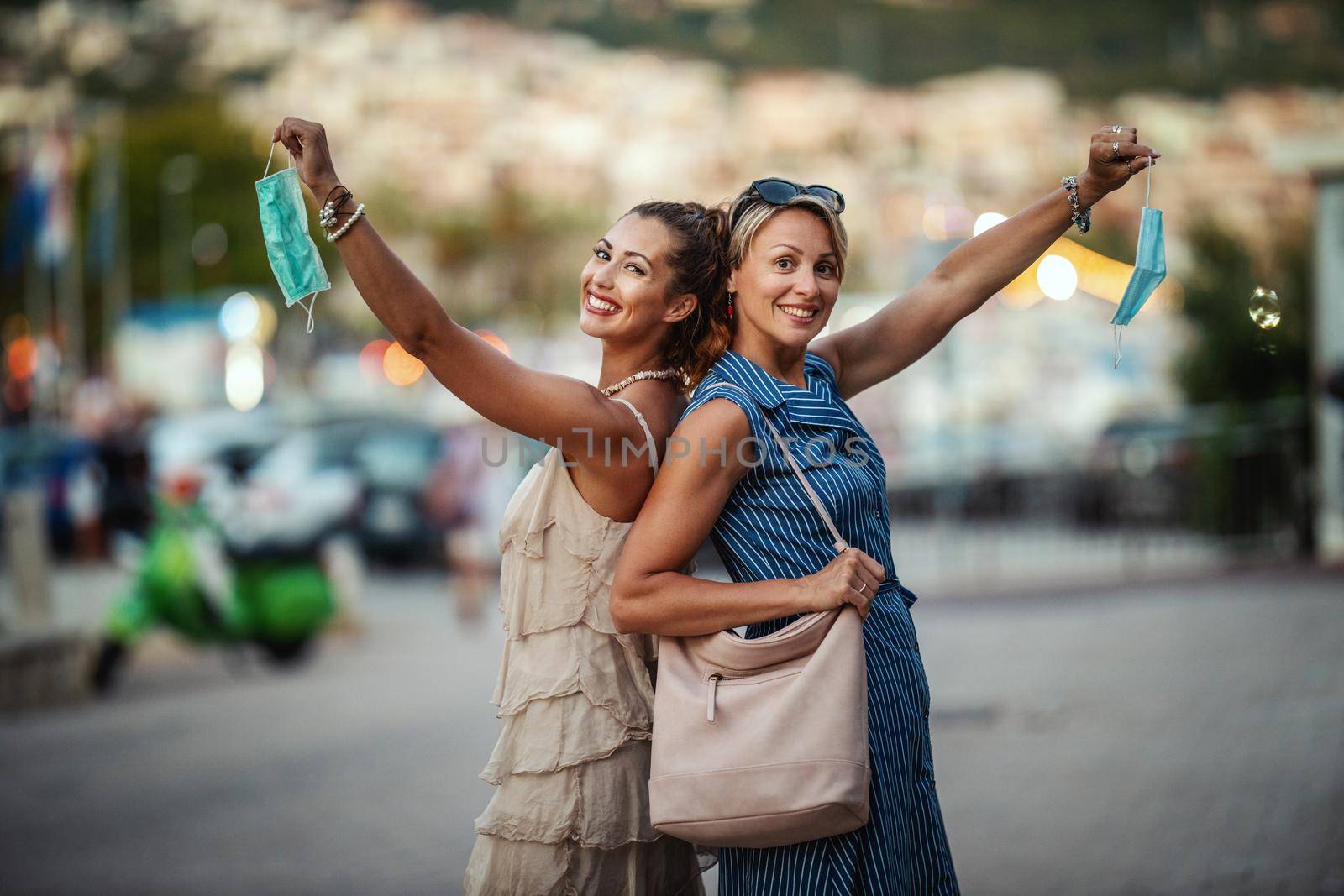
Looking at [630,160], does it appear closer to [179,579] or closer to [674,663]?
[179,579]

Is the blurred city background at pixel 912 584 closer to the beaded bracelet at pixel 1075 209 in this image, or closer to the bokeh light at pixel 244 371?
the bokeh light at pixel 244 371

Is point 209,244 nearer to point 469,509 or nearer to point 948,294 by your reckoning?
A: point 469,509

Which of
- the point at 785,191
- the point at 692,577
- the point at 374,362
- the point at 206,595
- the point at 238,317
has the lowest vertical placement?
the point at 206,595

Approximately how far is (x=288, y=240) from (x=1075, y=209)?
158cm

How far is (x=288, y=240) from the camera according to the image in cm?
240

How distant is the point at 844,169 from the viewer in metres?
90.1

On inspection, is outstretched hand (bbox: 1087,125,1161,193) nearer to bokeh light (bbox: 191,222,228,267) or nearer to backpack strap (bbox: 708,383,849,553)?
backpack strap (bbox: 708,383,849,553)

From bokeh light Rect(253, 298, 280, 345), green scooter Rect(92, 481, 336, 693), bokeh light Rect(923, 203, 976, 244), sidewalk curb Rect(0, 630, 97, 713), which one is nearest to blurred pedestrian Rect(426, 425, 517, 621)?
green scooter Rect(92, 481, 336, 693)

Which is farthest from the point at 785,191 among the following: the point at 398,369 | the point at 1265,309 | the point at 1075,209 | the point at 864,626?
the point at 398,369

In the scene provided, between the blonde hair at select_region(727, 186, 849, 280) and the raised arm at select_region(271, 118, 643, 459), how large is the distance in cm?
42

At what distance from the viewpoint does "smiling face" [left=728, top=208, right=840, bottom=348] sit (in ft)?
8.63

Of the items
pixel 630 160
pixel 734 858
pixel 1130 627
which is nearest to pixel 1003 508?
pixel 1130 627

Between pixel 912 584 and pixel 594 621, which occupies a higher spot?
pixel 594 621

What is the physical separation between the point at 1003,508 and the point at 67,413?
31454mm
